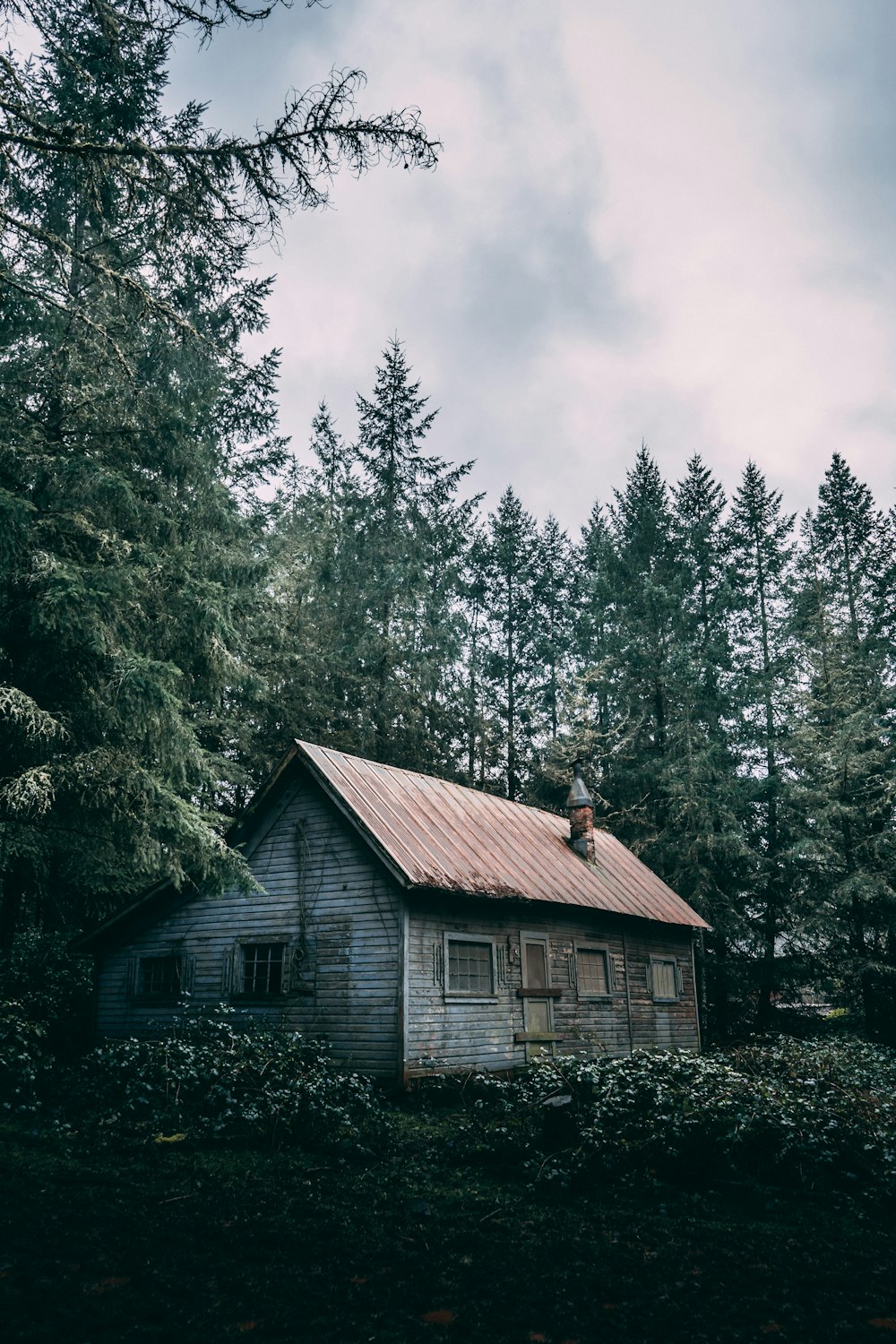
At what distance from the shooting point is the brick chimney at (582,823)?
67.3ft

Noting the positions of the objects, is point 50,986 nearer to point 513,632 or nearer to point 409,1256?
point 409,1256

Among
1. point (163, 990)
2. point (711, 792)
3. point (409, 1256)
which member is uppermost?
point (711, 792)

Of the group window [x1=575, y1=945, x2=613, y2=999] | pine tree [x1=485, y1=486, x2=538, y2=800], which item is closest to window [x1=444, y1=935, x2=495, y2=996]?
window [x1=575, y1=945, x2=613, y2=999]

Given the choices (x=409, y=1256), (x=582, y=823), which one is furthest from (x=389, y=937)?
(x=409, y=1256)

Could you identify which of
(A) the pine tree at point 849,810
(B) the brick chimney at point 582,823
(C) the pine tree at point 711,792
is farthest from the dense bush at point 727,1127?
(C) the pine tree at point 711,792

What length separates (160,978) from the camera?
16594mm

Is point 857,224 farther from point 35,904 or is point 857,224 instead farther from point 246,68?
point 35,904

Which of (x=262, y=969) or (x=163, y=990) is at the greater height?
(x=262, y=969)

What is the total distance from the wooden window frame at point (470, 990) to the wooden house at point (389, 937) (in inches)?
1.1

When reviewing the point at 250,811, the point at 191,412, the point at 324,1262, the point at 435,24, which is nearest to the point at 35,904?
the point at 250,811

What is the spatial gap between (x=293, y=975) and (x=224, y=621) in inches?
261

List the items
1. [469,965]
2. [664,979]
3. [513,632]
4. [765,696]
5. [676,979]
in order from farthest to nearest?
1. [513,632]
2. [765,696]
3. [676,979]
4. [664,979]
5. [469,965]

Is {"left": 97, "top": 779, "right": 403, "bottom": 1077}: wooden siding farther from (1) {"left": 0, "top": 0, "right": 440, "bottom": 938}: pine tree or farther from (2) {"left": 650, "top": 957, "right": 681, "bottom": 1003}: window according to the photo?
(2) {"left": 650, "top": 957, "right": 681, "bottom": 1003}: window

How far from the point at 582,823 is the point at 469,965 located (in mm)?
6621
